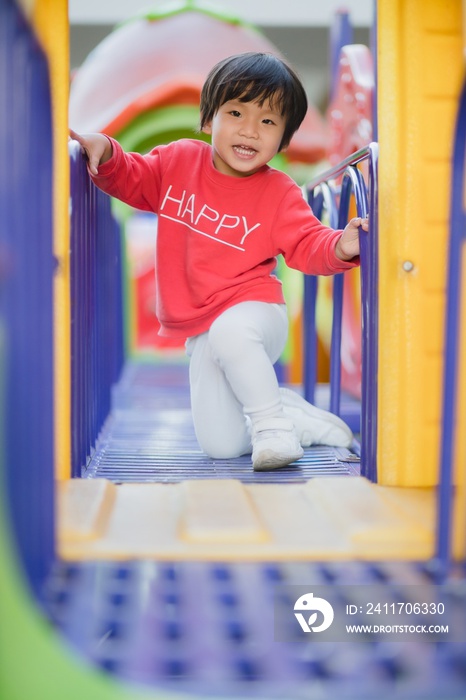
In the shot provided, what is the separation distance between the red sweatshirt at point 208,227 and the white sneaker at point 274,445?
30 centimetres

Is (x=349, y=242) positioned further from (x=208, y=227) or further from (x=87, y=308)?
(x=87, y=308)

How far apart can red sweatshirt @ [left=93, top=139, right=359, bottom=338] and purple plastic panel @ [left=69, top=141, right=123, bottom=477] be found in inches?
5.7

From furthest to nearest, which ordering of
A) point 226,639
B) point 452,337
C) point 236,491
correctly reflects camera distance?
point 236,491
point 452,337
point 226,639

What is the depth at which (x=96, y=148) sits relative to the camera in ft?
6.00

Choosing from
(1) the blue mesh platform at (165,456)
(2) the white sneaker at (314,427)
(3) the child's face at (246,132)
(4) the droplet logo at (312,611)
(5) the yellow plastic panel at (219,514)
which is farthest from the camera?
(2) the white sneaker at (314,427)

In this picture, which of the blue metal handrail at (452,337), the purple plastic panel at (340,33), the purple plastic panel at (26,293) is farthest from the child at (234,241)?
the purple plastic panel at (340,33)

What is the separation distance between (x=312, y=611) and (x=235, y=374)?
0.85 metres

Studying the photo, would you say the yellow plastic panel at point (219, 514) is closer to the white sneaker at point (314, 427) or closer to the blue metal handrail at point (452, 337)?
the blue metal handrail at point (452, 337)

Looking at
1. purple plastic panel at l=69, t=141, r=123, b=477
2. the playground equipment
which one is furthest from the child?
the playground equipment

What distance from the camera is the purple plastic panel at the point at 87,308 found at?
1.68 metres

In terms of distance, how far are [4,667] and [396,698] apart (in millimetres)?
431

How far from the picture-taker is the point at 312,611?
41.3 inches

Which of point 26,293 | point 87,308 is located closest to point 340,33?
point 87,308

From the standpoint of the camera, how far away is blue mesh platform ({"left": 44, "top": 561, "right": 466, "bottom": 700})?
2.93 feet
